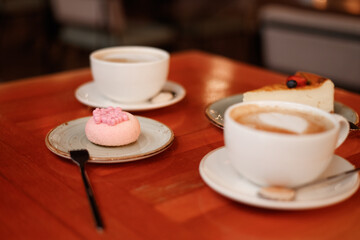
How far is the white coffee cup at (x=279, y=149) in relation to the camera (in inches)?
20.5

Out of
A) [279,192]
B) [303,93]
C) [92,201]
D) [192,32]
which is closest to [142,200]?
[92,201]

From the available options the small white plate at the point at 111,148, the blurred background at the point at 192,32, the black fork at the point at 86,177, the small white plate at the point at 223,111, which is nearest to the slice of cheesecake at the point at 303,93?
the small white plate at the point at 223,111

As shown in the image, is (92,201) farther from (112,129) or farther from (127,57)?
(127,57)

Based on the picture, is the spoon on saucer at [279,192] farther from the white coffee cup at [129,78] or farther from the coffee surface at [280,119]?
the white coffee cup at [129,78]

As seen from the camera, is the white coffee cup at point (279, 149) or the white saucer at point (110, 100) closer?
the white coffee cup at point (279, 149)

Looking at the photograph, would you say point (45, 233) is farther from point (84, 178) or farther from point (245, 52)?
point (245, 52)

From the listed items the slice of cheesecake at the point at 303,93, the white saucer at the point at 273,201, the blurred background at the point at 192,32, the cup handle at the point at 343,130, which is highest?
the cup handle at the point at 343,130

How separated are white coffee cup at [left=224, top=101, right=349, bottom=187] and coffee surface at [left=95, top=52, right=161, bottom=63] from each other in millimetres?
433

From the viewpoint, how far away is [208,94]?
1.04 meters

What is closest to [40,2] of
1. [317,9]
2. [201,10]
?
[201,10]

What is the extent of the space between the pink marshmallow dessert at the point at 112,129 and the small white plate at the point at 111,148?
0.01 metres

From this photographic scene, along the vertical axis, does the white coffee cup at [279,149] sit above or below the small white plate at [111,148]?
above

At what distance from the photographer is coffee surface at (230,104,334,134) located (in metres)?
0.57

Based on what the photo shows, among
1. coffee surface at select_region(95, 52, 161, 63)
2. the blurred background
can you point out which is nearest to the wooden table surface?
coffee surface at select_region(95, 52, 161, 63)
